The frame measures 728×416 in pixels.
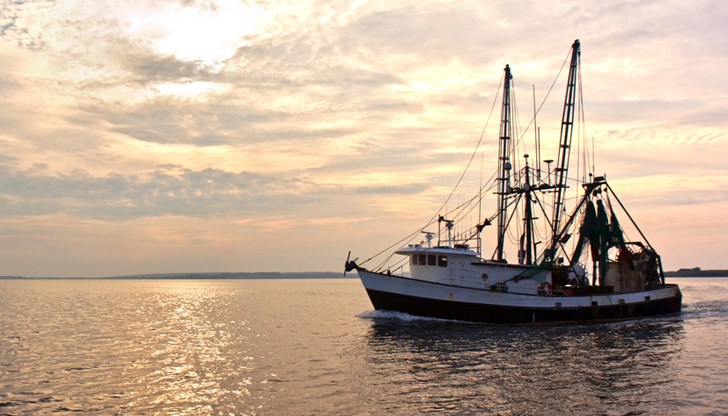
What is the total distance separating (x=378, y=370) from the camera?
2627 centimetres

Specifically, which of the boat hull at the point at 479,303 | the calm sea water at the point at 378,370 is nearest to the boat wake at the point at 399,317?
the calm sea water at the point at 378,370

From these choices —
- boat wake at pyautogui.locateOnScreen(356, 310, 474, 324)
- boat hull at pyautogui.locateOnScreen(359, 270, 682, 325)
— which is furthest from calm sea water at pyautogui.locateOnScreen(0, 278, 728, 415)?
boat hull at pyautogui.locateOnScreen(359, 270, 682, 325)

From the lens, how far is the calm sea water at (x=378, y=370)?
789 inches

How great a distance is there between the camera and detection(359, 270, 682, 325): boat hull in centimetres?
4316

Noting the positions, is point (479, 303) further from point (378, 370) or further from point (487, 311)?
point (378, 370)

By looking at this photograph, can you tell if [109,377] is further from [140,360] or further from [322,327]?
[322,327]

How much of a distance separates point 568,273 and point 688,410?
99.9 ft

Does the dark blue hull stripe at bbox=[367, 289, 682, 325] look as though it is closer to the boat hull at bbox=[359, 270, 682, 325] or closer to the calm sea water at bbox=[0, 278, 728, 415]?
the boat hull at bbox=[359, 270, 682, 325]

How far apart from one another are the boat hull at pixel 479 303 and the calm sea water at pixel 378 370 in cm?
111

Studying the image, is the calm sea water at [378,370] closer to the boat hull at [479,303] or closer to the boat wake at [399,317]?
A: the boat wake at [399,317]

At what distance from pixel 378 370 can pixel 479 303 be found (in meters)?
18.7

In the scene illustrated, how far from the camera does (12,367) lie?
27.9 metres

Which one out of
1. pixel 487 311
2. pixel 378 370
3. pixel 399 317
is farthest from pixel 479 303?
pixel 378 370

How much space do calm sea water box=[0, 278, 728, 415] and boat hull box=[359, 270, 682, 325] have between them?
3.64ft
